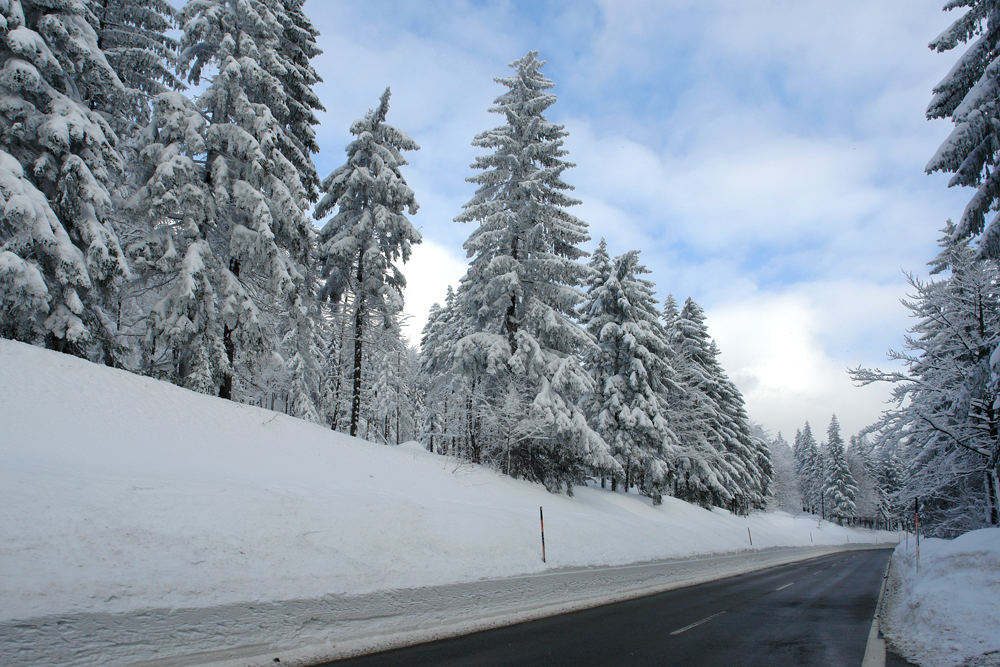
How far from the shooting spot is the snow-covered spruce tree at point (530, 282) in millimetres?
19406

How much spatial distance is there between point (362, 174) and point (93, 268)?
974cm

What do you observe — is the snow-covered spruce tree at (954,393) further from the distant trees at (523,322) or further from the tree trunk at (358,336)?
the tree trunk at (358,336)

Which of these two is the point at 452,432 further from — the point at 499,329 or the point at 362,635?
the point at 362,635

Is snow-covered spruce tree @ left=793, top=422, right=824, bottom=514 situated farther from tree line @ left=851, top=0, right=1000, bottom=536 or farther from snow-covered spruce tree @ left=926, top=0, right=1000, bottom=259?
snow-covered spruce tree @ left=926, top=0, right=1000, bottom=259

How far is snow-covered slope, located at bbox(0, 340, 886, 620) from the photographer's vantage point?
602 cm

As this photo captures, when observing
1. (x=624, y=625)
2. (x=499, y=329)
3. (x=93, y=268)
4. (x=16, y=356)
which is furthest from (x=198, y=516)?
(x=499, y=329)

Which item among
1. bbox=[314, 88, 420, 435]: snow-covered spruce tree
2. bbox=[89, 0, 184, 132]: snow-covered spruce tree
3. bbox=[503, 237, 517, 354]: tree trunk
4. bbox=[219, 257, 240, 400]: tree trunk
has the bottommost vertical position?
bbox=[219, 257, 240, 400]: tree trunk

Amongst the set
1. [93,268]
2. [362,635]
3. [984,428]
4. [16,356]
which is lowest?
[362,635]

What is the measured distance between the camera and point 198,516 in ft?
25.0

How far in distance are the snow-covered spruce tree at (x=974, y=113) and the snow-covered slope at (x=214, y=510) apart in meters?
11.8

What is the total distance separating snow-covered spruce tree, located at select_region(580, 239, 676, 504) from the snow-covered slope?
10.4 meters

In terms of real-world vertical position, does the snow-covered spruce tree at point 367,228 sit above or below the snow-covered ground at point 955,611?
above

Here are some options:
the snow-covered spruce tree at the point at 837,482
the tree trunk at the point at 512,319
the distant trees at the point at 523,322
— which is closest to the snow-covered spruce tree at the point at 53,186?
the distant trees at the point at 523,322

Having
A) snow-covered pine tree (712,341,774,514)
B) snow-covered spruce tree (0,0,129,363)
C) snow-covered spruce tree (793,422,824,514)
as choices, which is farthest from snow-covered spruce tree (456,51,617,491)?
snow-covered spruce tree (793,422,824,514)
